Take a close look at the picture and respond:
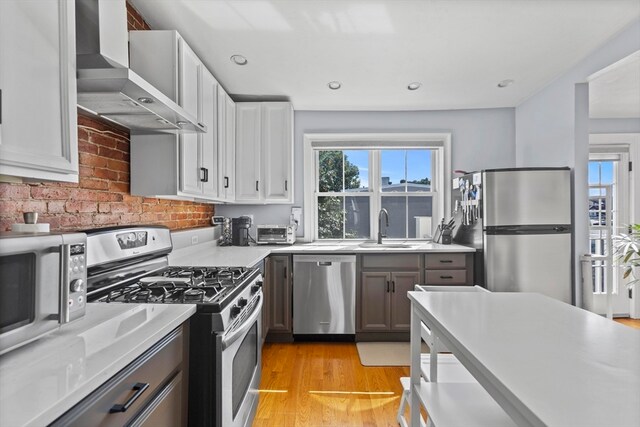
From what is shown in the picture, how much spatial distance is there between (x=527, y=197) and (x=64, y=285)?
3.33 m

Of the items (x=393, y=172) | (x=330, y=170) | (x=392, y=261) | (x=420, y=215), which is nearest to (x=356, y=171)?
(x=330, y=170)

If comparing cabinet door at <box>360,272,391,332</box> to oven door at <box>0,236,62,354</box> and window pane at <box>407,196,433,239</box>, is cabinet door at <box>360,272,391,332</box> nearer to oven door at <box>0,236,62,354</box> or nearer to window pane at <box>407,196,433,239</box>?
window pane at <box>407,196,433,239</box>

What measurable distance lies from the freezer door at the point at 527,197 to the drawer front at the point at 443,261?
408 mm

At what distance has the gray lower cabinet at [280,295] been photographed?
10.7 feet

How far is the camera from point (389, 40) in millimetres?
2477

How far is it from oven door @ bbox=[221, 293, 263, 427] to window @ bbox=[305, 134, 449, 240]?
2.13 m

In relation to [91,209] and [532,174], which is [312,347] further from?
[532,174]

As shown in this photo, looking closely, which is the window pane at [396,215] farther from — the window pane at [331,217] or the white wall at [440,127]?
the white wall at [440,127]

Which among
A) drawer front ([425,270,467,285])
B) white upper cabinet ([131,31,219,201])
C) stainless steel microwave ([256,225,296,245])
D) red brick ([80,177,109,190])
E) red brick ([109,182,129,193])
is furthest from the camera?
stainless steel microwave ([256,225,296,245])

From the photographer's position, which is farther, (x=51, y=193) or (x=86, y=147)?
(x=86, y=147)

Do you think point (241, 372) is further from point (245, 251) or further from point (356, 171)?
point (356, 171)

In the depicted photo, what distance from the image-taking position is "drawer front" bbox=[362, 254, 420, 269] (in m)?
3.28

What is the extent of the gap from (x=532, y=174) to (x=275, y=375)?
2.73m

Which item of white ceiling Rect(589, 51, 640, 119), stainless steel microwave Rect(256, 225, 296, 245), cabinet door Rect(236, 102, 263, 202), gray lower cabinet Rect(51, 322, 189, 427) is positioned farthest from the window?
gray lower cabinet Rect(51, 322, 189, 427)
